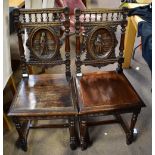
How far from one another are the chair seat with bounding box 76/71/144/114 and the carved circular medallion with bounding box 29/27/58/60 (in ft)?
0.99

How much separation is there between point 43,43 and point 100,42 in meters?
0.43

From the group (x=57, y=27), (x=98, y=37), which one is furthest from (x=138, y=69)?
→ (x=57, y=27)

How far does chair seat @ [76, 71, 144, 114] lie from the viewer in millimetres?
1424

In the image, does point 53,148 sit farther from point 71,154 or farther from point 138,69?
point 138,69

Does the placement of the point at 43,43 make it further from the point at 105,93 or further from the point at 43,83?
the point at 105,93

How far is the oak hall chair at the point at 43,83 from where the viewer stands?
141 centimetres

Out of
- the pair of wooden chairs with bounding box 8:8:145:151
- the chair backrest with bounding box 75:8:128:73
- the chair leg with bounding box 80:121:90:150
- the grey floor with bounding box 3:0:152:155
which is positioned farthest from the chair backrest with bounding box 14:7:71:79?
the grey floor with bounding box 3:0:152:155

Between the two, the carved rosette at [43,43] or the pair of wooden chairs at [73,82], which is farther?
the carved rosette at [43,43]

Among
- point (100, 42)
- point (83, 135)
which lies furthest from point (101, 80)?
point (83, 135)

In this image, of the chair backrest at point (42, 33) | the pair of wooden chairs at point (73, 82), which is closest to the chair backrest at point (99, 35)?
the pair of wooden chairs at point (73, 82)

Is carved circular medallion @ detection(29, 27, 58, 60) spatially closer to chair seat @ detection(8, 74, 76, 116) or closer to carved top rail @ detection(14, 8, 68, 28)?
carved top rail @ detection(14, 8, 68, 28)

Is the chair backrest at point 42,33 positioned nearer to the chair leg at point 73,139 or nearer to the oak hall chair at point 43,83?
the oak hall chair at point 43,83

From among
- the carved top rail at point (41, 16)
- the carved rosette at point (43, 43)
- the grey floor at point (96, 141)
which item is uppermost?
the carved top rail at point (41, 16)

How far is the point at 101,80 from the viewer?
5.40ft
